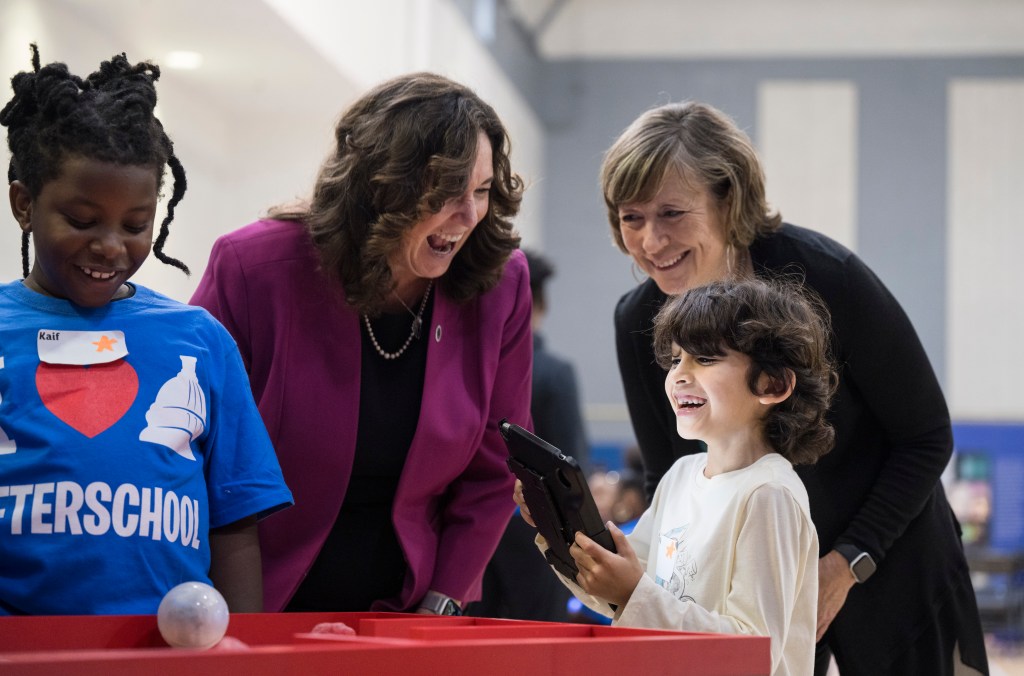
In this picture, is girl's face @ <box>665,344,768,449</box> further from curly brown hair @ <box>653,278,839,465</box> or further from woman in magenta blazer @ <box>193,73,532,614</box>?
woman in magenta blazer @ <box>193,73,532,614</box>

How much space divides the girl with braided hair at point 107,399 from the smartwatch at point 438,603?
1.51ft

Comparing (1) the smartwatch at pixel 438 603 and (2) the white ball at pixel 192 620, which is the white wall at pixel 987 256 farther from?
(2) the white ball at pixel 192 620

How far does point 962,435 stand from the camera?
1022cm

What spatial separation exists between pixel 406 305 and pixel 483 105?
1.15 feet

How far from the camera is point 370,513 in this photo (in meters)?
1.89

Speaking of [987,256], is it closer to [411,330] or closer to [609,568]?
[411,330]

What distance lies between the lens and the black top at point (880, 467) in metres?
1.96

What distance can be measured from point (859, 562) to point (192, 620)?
4.02ft

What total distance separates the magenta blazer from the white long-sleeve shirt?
0.25m

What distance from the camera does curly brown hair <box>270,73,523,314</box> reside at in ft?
6.00

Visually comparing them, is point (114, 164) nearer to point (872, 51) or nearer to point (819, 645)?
point (819, 645)

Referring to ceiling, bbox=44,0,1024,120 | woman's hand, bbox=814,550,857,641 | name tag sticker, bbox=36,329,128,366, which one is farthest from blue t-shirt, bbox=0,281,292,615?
ceiling, bbox=44,0,1024,120

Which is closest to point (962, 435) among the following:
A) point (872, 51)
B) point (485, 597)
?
point (872, 51)

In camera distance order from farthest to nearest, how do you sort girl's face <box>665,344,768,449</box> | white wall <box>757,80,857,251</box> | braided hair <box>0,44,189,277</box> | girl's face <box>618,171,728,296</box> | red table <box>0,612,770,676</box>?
white wall <box>757,80,857,251</box> < girl's face <box>618,171,728,296</box> < girl's face <box>665,344,768,449</box> < braided hair <box>0,44,189,277</box> < red table <box>0,612,770,676</box>
